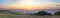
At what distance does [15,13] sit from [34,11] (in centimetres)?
30

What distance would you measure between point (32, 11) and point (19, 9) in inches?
8.1

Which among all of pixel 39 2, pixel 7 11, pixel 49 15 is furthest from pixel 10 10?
pixel 49 15

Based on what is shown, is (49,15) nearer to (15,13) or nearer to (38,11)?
(38,11)

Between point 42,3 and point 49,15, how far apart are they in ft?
0.72

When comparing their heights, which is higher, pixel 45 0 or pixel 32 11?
pixel 45 0

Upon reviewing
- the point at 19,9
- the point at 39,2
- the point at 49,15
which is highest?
the point at 39,2

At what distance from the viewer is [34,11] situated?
2.80 feet

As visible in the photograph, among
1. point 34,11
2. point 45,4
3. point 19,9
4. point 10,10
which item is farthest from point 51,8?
point 10,10

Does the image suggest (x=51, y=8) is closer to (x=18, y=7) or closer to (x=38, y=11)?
(x=38, y=11)

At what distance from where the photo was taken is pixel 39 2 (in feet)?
2.80

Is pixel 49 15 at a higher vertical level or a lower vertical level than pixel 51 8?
lower

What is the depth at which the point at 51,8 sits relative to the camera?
2.79 ft

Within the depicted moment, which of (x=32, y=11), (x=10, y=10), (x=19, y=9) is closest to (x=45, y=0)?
(x=32, y=11)

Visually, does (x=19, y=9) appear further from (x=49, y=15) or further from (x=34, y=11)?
(x=49, y=15)
